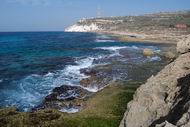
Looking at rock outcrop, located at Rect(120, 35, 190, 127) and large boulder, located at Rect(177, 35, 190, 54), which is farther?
large boulder, located at Rect(177, 35, 190, 54)

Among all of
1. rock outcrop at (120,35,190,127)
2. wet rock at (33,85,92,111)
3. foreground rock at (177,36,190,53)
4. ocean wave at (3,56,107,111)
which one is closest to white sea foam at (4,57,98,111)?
ocean wave at (3,56,107,111)

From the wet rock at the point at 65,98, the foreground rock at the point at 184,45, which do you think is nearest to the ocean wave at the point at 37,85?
the wet rock at the point at 65,98

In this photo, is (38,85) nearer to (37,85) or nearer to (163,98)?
(37,85)

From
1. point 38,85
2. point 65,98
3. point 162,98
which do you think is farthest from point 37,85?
point 162,98

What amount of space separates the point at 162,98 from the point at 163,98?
0.18 feet

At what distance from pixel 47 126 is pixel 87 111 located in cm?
441

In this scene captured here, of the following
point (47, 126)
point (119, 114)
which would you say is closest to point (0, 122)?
point (47, 126)

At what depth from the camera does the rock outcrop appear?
42.8 feet

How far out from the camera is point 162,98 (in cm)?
1499

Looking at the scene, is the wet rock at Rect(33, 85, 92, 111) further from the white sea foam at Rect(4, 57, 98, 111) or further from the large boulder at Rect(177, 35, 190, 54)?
the large boulder at Rect(177, 35, 190, 54)

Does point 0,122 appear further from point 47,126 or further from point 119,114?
point 119,114

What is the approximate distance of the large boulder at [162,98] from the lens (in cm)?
1308

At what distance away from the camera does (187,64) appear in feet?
56.5

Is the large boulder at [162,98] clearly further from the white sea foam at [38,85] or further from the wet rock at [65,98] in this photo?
the white sea foam at [38,85]
